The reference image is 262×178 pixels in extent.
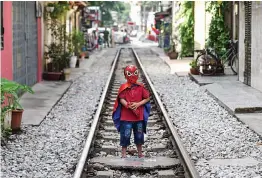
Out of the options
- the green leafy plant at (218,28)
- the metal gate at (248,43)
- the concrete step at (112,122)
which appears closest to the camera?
the concrete step at (112,122)

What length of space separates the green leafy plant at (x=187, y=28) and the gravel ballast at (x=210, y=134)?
15730 millimetres

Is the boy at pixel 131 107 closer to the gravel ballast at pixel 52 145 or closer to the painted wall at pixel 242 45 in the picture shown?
the gravel ballast at pixel 52 145

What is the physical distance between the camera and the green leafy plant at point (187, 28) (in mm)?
33344

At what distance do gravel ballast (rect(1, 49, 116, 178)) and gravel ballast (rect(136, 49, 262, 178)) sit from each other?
172 cm

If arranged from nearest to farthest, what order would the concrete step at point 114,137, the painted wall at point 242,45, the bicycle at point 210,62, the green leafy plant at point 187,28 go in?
the concrete step at point 114,137, the painted wall at point 242,45, the bicycle at point 210,62, the green leafy plant at point 187,28

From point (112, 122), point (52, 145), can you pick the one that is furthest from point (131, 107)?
point (112, 122)

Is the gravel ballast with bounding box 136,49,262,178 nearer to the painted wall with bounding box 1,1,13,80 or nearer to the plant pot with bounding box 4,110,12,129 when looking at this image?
the plant pot with bounding box 4,110,12,129

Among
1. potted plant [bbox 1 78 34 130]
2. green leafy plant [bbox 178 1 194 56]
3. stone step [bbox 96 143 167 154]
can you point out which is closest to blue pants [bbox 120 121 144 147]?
stone step [bbox 96 143 167 154]

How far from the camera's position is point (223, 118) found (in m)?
12.9

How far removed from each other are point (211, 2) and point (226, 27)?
4.15 feet

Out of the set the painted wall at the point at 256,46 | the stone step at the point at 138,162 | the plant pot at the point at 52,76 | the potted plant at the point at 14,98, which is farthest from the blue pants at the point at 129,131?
the plant pot at the point at 52,76

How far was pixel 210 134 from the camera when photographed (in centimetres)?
1093

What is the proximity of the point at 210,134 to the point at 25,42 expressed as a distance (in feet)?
30.1

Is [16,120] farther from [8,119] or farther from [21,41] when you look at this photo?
[21,41]
